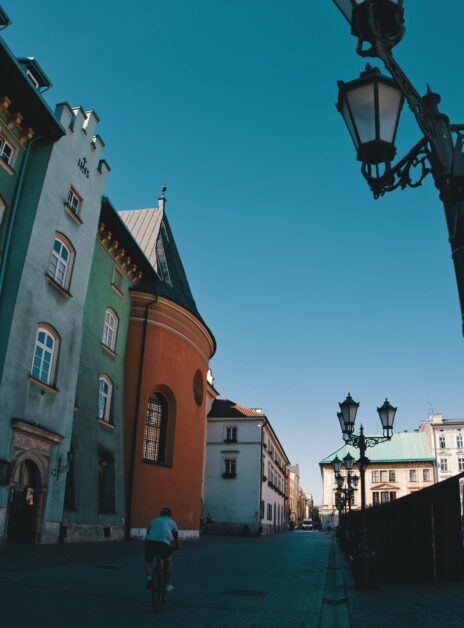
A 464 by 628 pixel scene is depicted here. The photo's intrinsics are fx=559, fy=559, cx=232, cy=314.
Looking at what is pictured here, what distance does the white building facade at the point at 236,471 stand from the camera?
46094mm

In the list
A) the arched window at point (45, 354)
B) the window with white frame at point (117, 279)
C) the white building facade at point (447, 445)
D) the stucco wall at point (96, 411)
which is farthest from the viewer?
the white building facade at point (447, 445)

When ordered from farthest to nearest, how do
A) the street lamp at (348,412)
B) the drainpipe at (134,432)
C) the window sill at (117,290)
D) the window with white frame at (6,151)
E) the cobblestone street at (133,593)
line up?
Answer: the window sill at (117,290) < the drainpipe at (134,432) < the window with white frame at (6,151) < the street lamp at (348,412) < the cobblestone street at (133,593)

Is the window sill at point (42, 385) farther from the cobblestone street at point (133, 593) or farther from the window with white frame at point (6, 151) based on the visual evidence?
the window with white frame at point (6, 151)

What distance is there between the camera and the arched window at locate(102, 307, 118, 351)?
24203 millimetres

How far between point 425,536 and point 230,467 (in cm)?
3645

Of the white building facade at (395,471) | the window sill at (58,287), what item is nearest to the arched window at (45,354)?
the window sill at (58,287)

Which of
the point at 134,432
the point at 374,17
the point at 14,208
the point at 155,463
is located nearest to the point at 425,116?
the point at 374,17

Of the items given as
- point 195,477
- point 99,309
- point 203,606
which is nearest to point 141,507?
point 195,477

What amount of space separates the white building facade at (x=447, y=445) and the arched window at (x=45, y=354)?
227ft

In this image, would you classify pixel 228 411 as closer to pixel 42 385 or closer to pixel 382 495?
pixel 42 385

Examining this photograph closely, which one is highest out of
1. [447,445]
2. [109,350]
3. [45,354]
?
[447,445]

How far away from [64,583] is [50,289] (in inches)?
413

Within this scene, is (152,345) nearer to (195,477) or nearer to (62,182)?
(195,477)

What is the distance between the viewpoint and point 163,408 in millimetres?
28203
